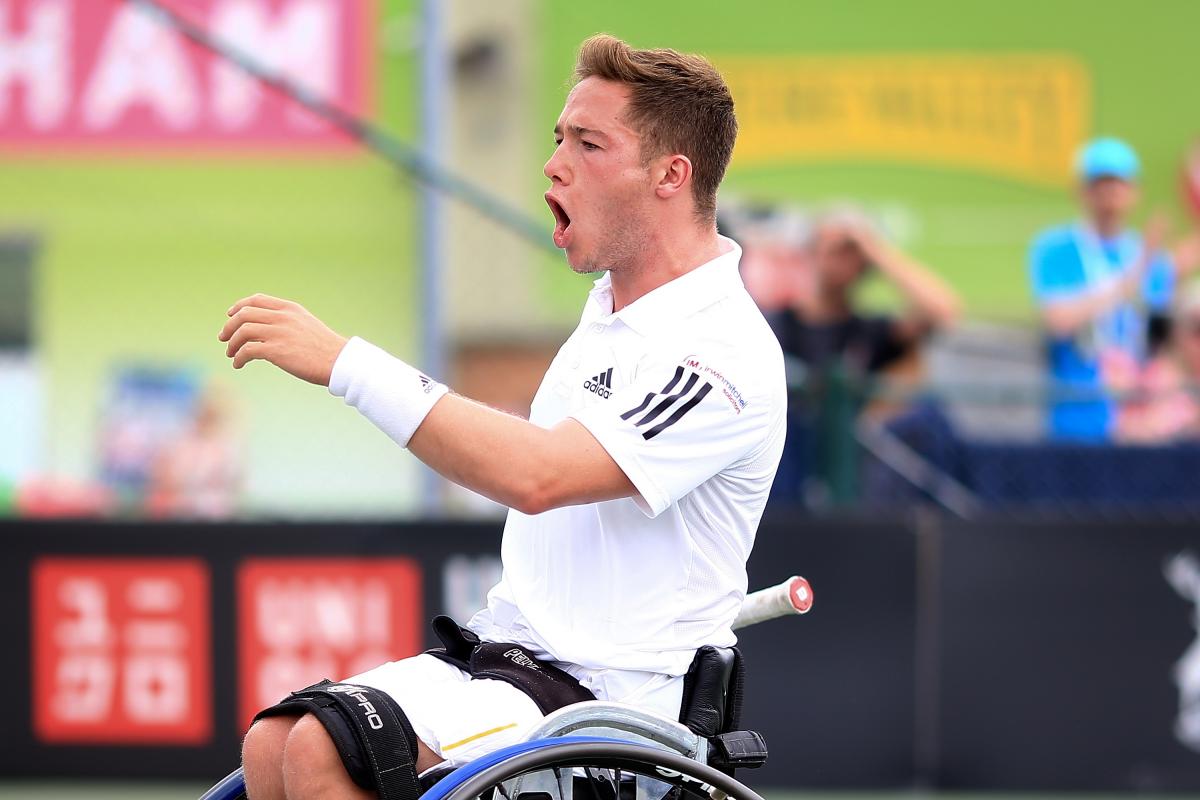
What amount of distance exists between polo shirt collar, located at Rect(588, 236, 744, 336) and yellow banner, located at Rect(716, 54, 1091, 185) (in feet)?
45.2

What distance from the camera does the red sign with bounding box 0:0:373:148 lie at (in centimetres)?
681

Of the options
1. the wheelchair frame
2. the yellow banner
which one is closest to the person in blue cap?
the wheelchair frame

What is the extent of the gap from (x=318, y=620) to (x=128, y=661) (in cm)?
71

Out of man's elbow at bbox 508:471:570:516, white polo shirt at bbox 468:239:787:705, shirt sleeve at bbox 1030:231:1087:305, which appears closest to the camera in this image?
man's elbow at bbox 508:471:570:516

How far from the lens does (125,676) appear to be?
6832mm

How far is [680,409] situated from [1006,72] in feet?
48.3

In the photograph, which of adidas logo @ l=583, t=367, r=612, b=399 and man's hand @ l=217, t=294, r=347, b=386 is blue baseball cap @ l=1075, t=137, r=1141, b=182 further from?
man's hand @ l=217, t=294, r=347, b=386

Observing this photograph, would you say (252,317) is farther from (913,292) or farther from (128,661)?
(913,292)

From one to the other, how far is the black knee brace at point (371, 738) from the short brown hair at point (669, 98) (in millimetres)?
987

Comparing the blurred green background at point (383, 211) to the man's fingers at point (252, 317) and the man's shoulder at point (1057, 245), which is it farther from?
the man's shoulder at point (1057, 245)

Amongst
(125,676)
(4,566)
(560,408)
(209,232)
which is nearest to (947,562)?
(125,676)

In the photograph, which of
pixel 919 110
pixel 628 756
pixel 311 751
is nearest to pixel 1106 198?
pixel 628 756

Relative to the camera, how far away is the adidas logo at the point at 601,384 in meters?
3.09

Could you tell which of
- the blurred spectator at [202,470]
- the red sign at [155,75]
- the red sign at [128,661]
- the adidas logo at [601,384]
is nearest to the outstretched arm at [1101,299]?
the red sign at [155,75]
